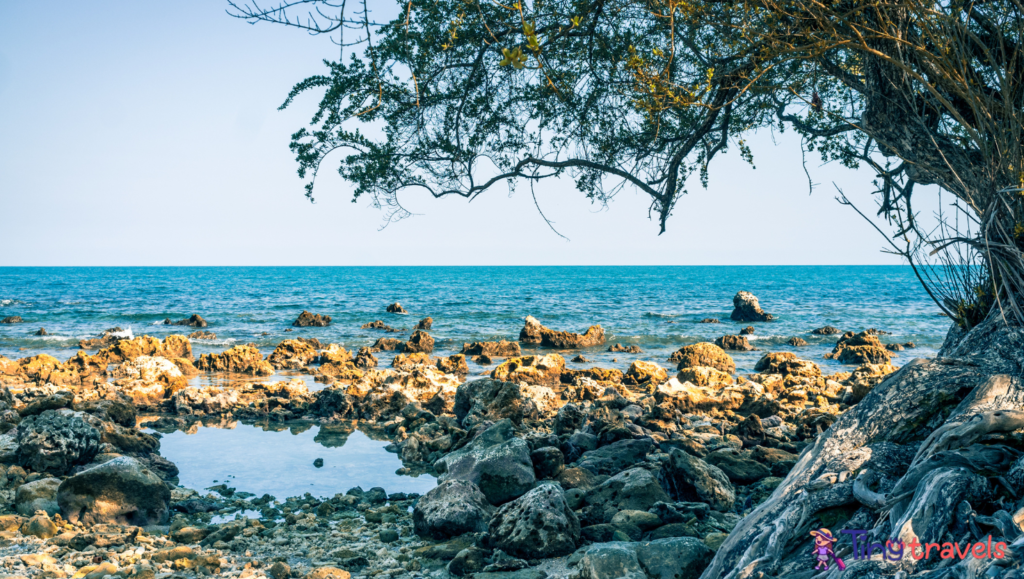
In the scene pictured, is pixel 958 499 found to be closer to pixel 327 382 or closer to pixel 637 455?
pixel 637 455

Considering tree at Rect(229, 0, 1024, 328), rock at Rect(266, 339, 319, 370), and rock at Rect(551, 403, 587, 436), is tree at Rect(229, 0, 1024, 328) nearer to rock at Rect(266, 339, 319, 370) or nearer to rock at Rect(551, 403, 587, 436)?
rock at Rect(551, 403, 587, 436)

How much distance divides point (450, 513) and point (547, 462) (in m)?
1.41

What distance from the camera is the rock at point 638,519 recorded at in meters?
4.57

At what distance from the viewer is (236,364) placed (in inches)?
564

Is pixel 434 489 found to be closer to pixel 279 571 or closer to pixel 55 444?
pixel 279 571

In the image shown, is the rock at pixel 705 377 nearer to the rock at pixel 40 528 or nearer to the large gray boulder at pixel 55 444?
the large gray boulder at pixel 55 444

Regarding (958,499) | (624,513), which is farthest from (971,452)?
(624,513)

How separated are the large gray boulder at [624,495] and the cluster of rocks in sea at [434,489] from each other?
2 centimetres

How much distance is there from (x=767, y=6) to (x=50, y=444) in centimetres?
723

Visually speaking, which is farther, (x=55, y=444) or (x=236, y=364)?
(x=236, y=364)

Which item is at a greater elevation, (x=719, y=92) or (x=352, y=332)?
(x=719, y=92)

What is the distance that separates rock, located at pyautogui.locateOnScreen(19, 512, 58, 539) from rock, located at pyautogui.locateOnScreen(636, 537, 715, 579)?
14.0 feet

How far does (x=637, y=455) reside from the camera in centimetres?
651

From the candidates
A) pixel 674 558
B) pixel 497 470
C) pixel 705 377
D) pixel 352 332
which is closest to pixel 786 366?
pixel 705 377
